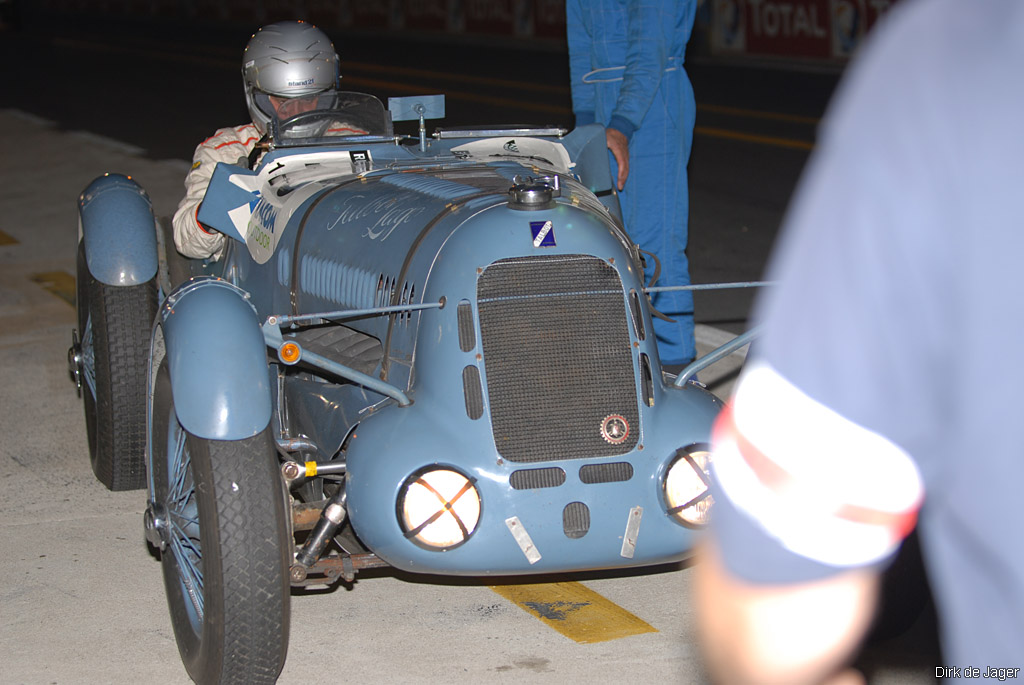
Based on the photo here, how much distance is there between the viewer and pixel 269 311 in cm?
425

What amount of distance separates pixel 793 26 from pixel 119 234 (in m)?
16.5

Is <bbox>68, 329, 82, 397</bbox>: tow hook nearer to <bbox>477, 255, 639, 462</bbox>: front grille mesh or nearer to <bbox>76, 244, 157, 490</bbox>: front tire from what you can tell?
<bbox>76, 244, 157, 490</bbox>: front tire

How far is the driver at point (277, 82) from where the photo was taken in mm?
4816

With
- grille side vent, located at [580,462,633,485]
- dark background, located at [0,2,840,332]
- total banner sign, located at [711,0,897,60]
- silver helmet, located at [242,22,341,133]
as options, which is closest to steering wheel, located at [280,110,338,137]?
silver helmet, located at [242,22,341,133]

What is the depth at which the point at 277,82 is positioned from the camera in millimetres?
4828

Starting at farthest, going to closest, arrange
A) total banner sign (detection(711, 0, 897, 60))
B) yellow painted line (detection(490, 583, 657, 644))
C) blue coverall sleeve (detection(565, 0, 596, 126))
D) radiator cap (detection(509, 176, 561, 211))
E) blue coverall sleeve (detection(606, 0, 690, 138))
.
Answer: total banner sign (detection(711, 0, 897, 60)), blue coverall sleeve (detection(565, 0, 596, 126)), blue coverall sleeve (detection(606, 0, 690, 138)), yellow painted line (detection(490, 583, 657, 644)), radiator cap (detection(509, 176, 561, 211))

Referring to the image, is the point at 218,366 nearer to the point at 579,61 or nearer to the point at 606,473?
→ the point at 606,473

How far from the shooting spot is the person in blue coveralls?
17.4 ft

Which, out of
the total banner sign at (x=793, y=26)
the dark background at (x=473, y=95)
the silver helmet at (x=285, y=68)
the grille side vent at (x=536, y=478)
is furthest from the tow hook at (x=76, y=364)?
the total banner sign at (x=793, y=26)

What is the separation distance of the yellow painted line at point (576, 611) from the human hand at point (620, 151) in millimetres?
1704

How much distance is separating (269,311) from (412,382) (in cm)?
108

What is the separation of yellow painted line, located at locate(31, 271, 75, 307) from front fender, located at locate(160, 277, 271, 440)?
4727 millimetres

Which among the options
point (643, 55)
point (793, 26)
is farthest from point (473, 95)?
point (643, 55)

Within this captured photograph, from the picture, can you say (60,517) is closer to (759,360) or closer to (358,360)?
(358,360)
